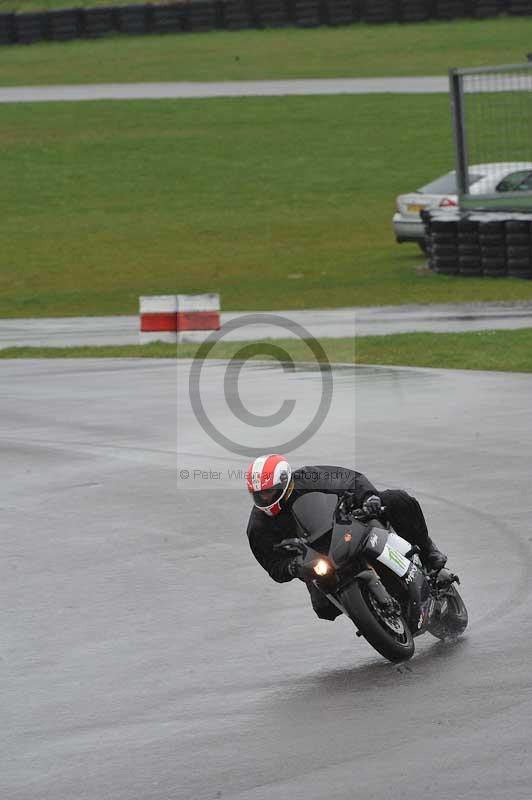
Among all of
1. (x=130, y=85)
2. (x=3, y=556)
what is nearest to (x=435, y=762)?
(x=3, y=556)

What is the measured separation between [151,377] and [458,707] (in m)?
12.4

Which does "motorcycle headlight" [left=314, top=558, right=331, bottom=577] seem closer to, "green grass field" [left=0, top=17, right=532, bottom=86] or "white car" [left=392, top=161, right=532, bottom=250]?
"white car" [left=392, top=161, right=532, bottom=250]

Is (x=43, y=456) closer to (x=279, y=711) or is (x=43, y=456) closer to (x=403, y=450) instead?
(x=403, y=450)

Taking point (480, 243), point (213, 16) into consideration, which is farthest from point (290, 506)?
point (213, 16)

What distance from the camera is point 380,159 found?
4491cm

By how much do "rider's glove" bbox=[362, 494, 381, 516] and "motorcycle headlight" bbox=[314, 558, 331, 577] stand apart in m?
0.49

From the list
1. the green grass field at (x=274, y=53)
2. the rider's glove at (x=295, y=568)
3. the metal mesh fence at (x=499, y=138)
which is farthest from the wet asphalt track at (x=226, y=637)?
the green grass field at (x=274, y=53)

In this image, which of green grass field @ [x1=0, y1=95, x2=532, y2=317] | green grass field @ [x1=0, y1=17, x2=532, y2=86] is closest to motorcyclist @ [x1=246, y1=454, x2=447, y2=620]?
green grass field @ [x1=0, y1=95, x2=532, y2=317]

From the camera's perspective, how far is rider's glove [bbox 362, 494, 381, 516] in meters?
8.14

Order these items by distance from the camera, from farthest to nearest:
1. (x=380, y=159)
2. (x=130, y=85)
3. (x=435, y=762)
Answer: (x=130, y=85)
(x=380, y=159)
(x=435, y=762)

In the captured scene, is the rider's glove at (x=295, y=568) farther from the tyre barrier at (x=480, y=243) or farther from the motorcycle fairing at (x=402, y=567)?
the tyre barrier at (x=480, y=243)

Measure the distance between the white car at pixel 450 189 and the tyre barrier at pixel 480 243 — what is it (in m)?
1.47

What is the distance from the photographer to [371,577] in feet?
26.1

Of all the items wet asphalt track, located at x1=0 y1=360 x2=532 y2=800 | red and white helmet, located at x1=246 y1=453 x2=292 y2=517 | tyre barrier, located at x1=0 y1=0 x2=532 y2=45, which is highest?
red and white helmet, located at x1=246 y1=453 x2=292 y2=517
